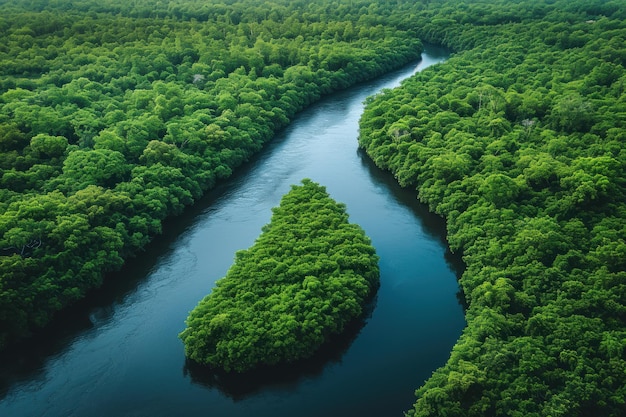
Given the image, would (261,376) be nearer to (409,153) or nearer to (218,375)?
(218,375)

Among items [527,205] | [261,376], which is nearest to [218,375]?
[261,376]

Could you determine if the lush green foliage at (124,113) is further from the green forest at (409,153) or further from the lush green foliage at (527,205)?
the lush green foliage at (527,205)

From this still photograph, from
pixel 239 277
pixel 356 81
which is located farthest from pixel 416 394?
pixel 356 81

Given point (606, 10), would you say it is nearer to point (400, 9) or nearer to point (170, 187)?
point (400, 9)

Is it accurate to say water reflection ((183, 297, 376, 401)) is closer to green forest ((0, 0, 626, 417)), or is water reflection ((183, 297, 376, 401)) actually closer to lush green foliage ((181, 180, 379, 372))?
lush green foliage ((181, 180, 379, 372))

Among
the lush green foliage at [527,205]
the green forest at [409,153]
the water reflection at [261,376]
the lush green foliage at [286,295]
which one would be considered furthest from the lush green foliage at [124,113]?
the lush green foliage at [527,205]
